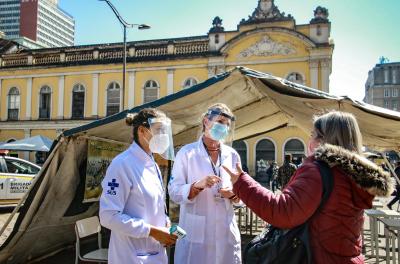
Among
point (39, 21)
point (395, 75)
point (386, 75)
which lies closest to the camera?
point (39, 21)

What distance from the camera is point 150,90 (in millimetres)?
26672

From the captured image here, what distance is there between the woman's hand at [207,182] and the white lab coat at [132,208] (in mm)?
357

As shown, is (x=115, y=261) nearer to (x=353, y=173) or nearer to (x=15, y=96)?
(x=353, y=173)

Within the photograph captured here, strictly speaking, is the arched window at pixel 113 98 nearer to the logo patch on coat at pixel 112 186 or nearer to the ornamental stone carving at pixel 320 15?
the ornamental stone carving at pixel 320 15

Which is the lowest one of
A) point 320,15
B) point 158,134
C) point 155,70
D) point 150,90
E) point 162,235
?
point 162,235

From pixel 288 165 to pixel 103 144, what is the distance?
20.6 ft

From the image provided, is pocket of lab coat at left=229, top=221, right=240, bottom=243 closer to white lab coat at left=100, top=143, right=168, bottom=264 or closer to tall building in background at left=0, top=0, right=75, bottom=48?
white lab coat at left=100, top=143, right=168, bottom=264

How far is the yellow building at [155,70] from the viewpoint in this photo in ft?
77.4

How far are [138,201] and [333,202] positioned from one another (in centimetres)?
133

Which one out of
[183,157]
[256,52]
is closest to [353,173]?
[183,157]

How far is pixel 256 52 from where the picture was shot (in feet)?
79.6

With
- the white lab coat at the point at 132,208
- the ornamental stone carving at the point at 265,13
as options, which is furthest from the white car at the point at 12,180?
the ornamental stone carving at the point at 265,13

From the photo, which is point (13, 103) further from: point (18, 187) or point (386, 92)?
point (386, 92)

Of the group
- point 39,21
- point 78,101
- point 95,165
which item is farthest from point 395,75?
point 95,165
